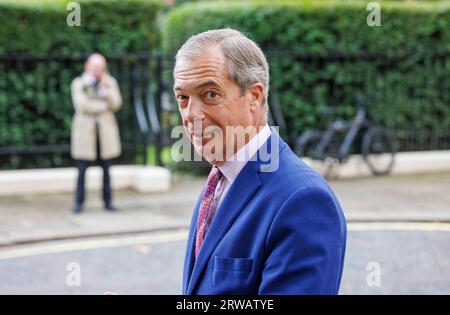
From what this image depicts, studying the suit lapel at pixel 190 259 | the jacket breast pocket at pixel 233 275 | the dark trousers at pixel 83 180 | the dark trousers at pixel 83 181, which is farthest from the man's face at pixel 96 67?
the jacket breast pocket at pixel 233 275

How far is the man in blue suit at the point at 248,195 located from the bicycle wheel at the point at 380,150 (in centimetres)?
1046

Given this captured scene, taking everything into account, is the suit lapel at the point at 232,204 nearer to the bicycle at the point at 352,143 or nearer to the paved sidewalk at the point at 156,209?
the paved sidewalk at the point at 156,209

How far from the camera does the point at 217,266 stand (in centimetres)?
213

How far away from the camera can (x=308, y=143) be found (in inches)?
483

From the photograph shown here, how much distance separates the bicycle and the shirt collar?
32.1ft

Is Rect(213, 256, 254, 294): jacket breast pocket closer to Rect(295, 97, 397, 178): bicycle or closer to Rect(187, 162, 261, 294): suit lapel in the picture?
Rect(187, 162, 261, 294): suit lapel

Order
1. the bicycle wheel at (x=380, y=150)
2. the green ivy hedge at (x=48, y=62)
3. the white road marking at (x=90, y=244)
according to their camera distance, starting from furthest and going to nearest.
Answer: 1. the bicycle wheel at (x=380, y=150)
2. the green ivy hedge at (x=48, y=62)
3. the white road marking at (x=90, y=244)

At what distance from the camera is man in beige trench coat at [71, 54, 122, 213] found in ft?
31.6

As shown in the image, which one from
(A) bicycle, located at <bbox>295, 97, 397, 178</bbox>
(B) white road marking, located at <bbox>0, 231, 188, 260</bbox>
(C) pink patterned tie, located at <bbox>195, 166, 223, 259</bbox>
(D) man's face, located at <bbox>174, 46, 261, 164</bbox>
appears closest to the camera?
(D) man's face, located at <bbox>174, 46, 261, 164</bbox>

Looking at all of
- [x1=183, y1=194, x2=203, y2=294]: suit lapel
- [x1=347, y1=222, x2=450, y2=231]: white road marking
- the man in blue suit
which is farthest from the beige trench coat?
the man in blue suit

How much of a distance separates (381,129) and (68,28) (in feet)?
16.7

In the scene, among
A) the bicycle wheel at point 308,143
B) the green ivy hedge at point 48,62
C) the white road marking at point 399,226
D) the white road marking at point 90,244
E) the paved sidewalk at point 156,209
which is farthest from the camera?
the bicycle wheel at point 308,143

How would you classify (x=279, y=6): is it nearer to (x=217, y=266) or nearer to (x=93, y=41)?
(x=93, y=41)

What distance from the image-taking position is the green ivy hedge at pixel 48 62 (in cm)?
1130
